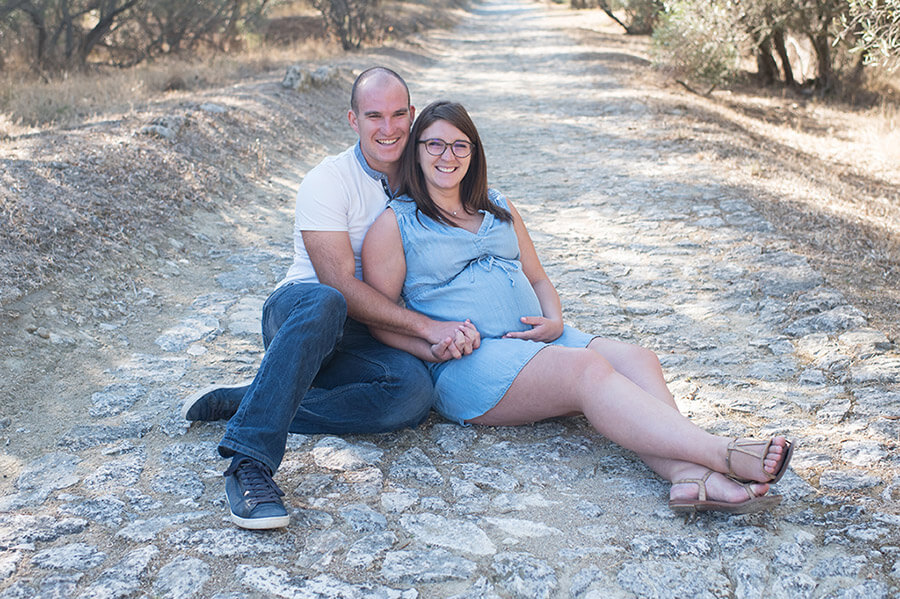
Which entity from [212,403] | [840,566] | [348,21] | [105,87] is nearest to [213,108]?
[105,87]

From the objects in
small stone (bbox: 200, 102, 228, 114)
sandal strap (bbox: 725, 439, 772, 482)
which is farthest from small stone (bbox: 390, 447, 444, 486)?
small stone (bbox: 200, 102, 228, 114)

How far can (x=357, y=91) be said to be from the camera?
3.70 meters

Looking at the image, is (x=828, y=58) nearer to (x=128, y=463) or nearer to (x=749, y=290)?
(x=749, y=290)

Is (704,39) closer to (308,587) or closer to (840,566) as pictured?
(840,566)

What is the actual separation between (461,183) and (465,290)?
52cm

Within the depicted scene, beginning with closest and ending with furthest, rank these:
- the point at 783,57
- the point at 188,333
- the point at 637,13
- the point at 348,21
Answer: the point at 188,333 → the point at 783,57 → the point at 348,21 → the point at 637,13

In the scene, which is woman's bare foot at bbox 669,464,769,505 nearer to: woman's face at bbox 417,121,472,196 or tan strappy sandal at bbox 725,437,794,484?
tan strappy sandal at bbox 725,437,794,484

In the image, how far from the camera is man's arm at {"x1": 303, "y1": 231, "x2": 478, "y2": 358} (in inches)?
138

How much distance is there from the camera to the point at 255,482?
2988mm

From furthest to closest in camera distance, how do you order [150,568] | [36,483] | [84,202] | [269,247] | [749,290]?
1. [269,247]
2. [84,202]
3. [749,290]
4. [36,483]
5. [150,568]

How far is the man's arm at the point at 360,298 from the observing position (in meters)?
3.50

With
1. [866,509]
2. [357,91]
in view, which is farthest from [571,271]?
[866,509]

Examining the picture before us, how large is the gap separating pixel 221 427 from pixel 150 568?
113 centimetres

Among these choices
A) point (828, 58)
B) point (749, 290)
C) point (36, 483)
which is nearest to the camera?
point (36, 483)
